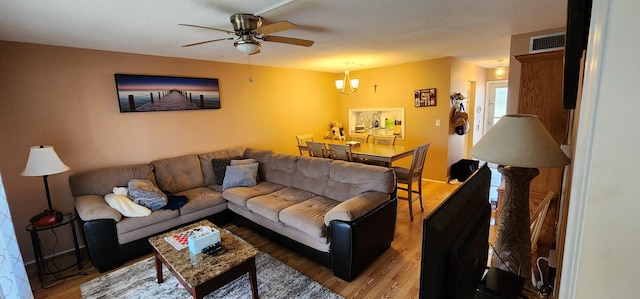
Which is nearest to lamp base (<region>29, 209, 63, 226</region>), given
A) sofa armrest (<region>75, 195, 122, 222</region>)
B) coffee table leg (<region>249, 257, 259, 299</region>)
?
sofa armrest (<region>75, 195, 122, 222</region>)

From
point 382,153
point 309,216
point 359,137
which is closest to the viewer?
point 309,216

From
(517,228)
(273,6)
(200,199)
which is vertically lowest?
(200,199)

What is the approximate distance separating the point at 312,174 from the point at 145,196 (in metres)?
1.90

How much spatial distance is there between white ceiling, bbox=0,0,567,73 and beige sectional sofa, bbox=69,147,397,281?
4.76 ft

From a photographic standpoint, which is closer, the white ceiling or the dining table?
the white ceiling

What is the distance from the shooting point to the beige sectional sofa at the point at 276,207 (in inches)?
97.3

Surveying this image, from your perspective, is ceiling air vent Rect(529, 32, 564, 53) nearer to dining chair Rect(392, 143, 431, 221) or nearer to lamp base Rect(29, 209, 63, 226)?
dining chair Rect(392, 143, 431, 221)

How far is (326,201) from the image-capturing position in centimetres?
310

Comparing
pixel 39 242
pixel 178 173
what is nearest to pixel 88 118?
pixel 178 173

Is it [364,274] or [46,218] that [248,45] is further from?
[46,218]

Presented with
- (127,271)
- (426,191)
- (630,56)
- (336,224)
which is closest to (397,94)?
(426,191)

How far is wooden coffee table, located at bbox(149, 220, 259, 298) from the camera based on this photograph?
1.86 metres

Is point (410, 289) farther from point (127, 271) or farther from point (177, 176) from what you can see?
point (177, 176)

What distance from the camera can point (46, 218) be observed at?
8.47ft
